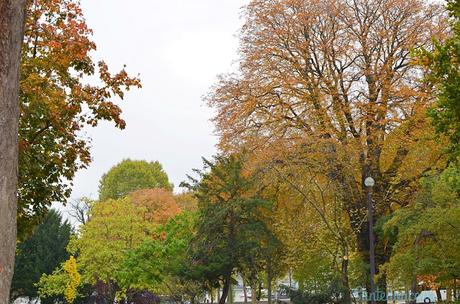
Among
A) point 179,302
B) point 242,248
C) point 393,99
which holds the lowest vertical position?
point 179,302

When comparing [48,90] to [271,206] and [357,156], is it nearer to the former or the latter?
[357,156]

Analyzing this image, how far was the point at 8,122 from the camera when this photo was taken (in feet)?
25.2

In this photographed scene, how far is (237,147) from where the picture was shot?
91.2 feet

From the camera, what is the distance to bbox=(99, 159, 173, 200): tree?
79.7 m

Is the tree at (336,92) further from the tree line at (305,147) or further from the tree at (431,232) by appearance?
the tree at (431,232)

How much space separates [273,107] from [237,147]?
7.74 ft

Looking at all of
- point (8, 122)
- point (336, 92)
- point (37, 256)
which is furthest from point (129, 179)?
point (8, 122)

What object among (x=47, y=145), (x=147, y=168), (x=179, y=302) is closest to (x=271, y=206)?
(x=179, y=302)

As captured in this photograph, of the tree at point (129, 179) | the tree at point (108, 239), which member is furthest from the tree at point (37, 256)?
the tree at point (129, 179)

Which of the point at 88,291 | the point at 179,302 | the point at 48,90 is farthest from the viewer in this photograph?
the point at 88,291

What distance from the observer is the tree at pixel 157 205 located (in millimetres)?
61344

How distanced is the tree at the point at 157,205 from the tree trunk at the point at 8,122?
52.9 metres

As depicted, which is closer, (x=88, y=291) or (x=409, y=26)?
(x=409, y=26)

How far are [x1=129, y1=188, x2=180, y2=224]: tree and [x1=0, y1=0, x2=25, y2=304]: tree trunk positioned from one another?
52.9 metres
